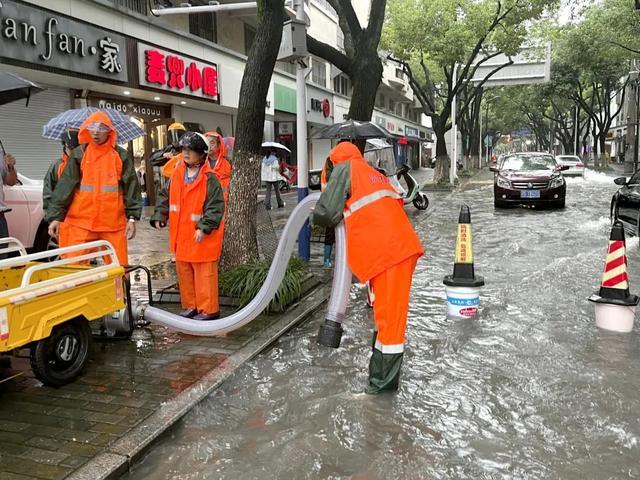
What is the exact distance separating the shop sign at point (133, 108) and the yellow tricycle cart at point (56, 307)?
413 inches

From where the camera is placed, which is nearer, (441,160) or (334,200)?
(334,200)

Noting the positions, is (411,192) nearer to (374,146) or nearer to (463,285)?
(374,146)

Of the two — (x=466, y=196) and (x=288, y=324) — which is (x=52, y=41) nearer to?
(x=288, y=324)

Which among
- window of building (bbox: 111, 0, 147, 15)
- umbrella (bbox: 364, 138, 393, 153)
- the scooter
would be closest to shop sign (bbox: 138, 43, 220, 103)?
window of building (bbox: 111, 0, 147, 15)

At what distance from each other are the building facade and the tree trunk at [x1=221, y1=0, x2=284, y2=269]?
16.1ft

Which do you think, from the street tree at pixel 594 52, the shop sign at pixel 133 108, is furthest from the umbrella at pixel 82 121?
the street tree at pixel 594 52

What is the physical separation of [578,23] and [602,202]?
14.6 m

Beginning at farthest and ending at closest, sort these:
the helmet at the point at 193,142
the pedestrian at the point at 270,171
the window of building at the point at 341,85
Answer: the window of building at the point at 341,85, the pedestrian at the point at 270,171, the helmet at the point at 193,142

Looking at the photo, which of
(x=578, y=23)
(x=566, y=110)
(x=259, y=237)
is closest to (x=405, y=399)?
(x=259, y=237)

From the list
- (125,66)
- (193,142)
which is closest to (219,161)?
(193,142)

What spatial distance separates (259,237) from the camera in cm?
763

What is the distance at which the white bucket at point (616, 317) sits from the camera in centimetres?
526

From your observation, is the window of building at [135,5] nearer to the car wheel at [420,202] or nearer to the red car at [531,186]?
the car wheel at [420,202]

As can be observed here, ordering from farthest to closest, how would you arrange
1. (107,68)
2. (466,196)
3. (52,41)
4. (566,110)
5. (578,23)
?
(566,110)
(578,23)
(466,196)
(107,68)
(52,41)
